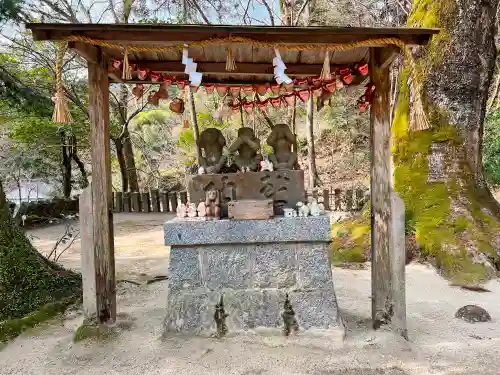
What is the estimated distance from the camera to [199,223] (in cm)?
340

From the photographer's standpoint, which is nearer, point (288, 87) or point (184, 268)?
point (184, 268)

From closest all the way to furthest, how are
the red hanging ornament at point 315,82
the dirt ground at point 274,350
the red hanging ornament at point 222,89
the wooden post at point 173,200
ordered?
the dirt ground at point 274,350 → the red hanging ornament at point 315,82 → the red hanging ornament at point 222,89 → the wooden post at point 173,200

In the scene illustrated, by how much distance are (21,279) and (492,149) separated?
30.9ft

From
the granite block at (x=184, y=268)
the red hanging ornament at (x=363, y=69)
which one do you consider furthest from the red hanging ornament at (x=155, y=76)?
the red hanging ornament at (x=363, y=69)

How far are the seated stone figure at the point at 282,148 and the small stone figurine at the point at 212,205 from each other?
66cm

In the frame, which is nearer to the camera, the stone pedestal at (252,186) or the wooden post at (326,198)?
the stone pedestal at (252,186)

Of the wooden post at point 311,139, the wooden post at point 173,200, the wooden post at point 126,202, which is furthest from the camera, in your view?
the wooden post at point 126,202

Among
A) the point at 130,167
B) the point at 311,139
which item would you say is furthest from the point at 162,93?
the point at 130,167

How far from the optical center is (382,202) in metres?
3.42

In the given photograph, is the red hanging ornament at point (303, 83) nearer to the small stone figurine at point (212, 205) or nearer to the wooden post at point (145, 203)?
the small stone figurine at point (212, 205)

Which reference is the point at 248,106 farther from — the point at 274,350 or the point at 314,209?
the point at 274,350

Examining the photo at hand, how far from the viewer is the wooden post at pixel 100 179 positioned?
3.42 m

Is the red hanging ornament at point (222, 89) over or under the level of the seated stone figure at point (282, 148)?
over

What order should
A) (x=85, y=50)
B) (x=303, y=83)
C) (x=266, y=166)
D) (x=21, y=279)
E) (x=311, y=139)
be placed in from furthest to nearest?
(x=311, y=139) → (x=303, y=83) → (x=21, y=279) → (x=266, y=166) → (x=85, y=50)
